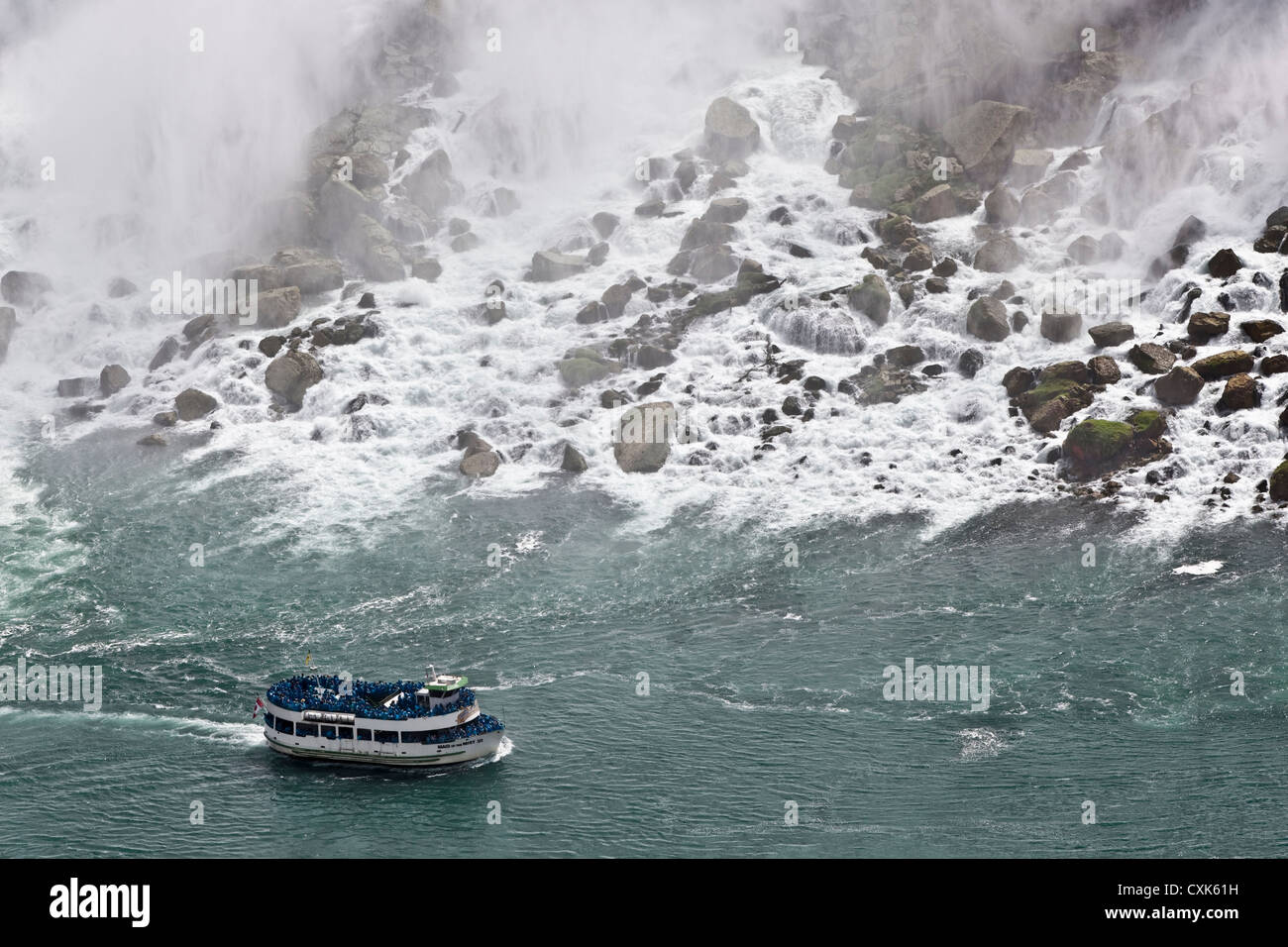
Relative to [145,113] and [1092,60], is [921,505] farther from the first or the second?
[145,113]

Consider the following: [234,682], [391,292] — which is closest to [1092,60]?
[391,292]

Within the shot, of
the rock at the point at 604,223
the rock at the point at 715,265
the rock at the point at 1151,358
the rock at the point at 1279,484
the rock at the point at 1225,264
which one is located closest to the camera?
the rock at the point at 1279,484

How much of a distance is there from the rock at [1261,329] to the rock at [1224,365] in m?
2.42

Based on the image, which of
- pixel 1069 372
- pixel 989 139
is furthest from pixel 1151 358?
pixel 989 139

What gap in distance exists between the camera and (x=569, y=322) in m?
117

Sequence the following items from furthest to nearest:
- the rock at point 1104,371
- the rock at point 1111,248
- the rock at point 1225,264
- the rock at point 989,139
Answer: the rock at point 989,139, the rock at point 1111,248, the rock at point 1225,264, the rock at point 1104,371

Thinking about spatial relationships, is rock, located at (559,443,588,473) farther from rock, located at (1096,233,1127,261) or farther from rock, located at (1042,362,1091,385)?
rock, located at (1096,233,1127,261)

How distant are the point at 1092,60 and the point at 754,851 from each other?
298 ft

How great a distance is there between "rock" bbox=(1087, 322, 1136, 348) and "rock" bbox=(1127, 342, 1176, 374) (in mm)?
1737

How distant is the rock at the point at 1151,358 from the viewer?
328 ft

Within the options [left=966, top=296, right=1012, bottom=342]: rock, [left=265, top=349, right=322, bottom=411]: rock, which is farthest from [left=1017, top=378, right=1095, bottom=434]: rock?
[left=265, top=349, right=322, bottom=411]: rock

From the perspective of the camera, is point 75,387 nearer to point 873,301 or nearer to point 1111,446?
point 873,301

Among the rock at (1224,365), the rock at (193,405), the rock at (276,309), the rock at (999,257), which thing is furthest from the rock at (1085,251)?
the rock at (193,405)

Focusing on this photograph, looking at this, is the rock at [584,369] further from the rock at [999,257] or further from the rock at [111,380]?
the rock at [111,380]
